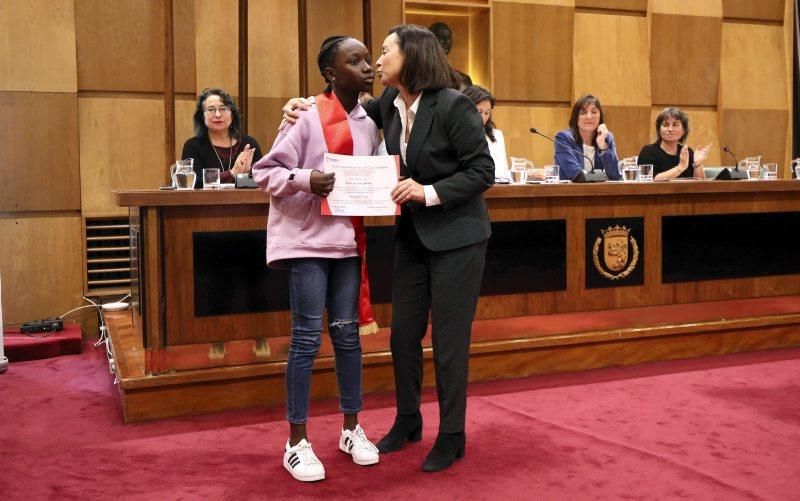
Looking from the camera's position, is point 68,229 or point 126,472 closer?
point 126,472

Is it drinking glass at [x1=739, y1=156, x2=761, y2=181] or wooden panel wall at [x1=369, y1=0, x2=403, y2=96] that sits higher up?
wooden panel wall at [x1=369, y1=0, x2=403, y2=96]

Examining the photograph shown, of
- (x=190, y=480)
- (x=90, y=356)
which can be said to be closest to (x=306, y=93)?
(x=90, y=356)

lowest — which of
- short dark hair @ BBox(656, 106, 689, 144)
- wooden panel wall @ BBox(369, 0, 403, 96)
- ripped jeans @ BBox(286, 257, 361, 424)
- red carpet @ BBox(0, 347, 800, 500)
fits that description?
red carpet @ BBox(0, 347, 800, 500)

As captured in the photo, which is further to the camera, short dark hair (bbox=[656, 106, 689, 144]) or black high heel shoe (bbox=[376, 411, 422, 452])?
short dark hair (bbox=[656, 106, 689, 144])

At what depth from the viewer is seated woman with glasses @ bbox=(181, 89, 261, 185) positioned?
4.16m

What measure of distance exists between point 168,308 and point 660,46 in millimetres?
4361

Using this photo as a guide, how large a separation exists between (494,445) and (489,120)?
215 cm

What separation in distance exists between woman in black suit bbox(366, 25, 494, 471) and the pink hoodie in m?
0.21

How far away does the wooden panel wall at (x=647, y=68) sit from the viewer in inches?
222

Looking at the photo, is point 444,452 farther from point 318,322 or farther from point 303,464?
point 318,322

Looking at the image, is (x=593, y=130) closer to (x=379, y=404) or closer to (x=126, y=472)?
(x=379, y=404)

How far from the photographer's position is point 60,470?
2428 mm

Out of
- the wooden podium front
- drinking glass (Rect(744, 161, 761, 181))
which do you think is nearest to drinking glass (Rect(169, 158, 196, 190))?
the wooden podium front

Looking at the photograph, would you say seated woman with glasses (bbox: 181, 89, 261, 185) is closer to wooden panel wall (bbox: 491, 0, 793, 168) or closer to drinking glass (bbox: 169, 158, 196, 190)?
drinking glass (bbox: 169, 158, 196, 190)
